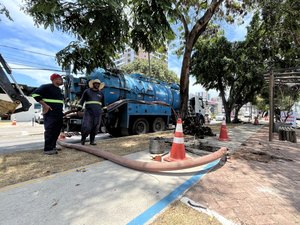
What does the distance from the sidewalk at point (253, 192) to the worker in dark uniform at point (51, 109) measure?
3.33 meters

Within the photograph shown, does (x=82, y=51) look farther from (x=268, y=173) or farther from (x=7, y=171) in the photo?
(x=268, y=173)

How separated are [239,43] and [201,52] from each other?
3405 millimetres

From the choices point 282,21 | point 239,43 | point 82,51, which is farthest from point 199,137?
point 239,43

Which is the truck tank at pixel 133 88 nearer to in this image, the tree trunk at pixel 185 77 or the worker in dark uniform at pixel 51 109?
the tree trunk at pixel 185 77

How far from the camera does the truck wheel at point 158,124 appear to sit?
10684 mm

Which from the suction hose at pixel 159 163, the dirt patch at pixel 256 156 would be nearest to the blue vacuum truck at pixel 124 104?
the suction hose at pixel 159 163

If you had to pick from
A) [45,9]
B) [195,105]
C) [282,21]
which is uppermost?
[282,21]

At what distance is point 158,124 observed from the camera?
11.0m

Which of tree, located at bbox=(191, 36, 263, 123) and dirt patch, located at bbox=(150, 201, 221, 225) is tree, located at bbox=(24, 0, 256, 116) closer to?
dirt patch, located at bbox=(150, 201, 221, 225)

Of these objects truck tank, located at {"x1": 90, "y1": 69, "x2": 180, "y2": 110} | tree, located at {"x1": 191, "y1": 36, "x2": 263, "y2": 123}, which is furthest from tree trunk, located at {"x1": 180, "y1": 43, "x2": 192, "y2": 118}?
tree, located at {"x1": 191, "y1": 36, "x2": 263, "y2": 123}

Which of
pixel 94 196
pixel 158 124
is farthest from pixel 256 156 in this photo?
pixel 158 124

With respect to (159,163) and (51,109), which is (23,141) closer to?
(51,109)

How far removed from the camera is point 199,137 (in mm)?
7754

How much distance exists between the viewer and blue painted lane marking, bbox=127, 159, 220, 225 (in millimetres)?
2217
